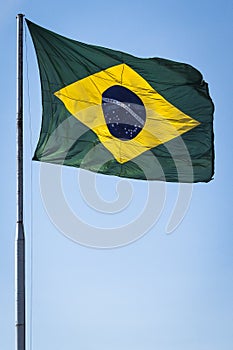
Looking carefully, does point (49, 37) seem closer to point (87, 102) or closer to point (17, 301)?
point (87, 102)

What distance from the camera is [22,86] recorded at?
23.0 meters

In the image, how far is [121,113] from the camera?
87.9 feet

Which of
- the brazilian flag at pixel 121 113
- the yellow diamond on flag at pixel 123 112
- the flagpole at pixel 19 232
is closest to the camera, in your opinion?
the flagpole at pixel 19 232

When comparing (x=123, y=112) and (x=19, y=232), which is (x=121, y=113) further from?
(x=19, y=232)

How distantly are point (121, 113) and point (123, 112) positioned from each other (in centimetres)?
10

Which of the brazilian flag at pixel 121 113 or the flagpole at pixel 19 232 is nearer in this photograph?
the flagpole at pixel 19 232

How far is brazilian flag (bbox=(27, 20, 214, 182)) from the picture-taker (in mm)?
24500

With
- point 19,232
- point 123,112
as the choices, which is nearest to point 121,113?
point 123,112

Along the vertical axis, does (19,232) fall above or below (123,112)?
below

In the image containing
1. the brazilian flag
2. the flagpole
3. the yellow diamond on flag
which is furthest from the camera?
the yellow diamond on flag

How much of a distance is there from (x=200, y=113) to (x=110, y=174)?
391 centimetres

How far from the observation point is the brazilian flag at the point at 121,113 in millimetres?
24500

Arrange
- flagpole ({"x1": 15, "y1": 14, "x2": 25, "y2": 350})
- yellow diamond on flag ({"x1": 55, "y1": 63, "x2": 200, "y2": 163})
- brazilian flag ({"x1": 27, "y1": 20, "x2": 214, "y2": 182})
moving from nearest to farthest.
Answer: flagpole ({"x1": 15, "y1": 14, "x2": 25, "y2": 350}) → brazilian flag ({"x1": 27, "y1": 20, "x2": 214, "y2": 182}) → yellow diamond on flag ({"x1": 55, "y1": 63, "x2": 200, "y2": 163})

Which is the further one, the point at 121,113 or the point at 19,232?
the point at 121,113
